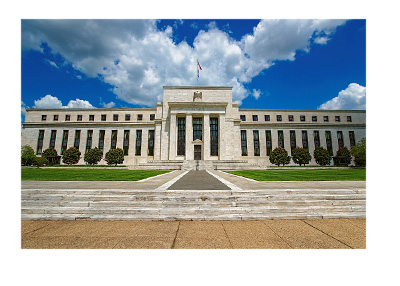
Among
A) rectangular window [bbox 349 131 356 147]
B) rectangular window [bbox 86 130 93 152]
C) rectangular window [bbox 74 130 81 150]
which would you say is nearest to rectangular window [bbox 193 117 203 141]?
rectangular window [bbox 86 130 93 152]

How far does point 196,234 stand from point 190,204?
5.40ft

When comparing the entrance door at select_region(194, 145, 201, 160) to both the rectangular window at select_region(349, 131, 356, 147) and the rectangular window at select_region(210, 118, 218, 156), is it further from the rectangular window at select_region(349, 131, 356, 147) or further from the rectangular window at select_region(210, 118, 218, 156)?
the rectangular window at select_region(349, 131, 356, 147)

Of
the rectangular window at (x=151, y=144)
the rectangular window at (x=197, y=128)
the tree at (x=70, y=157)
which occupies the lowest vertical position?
the tree at (x=70, y=157)

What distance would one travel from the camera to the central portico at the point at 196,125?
4028 centimetres

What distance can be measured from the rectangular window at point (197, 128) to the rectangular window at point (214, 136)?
228 centimetres

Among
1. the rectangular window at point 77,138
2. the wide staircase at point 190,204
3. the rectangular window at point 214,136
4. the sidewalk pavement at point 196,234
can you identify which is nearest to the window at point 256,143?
the rectangular window at point 214,136

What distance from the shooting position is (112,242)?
3871mm

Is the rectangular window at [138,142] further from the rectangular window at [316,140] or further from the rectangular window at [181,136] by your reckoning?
the rectangular window at [316,140]

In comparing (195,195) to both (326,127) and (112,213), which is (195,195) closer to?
(112,213)

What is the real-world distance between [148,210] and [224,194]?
8.14 feet

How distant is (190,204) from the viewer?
19.2ft

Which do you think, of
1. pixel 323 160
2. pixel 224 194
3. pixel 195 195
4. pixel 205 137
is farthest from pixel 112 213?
pixel 323 160

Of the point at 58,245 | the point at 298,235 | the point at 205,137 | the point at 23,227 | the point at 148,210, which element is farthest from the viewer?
the point at 205,137

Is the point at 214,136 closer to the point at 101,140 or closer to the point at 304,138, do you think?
the point at 304,138
